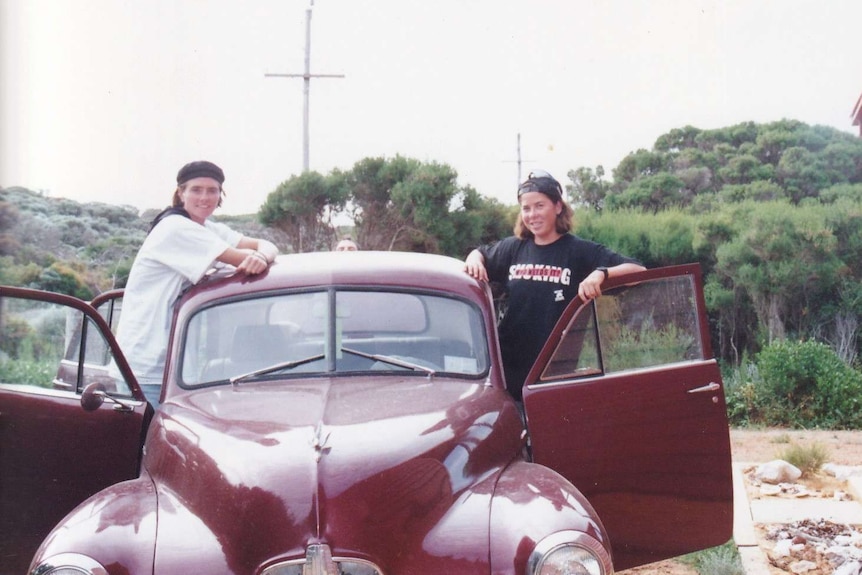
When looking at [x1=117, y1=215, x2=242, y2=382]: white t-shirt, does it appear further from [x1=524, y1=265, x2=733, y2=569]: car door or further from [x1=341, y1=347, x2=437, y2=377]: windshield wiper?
[x1=524, y1=265, x2=733, y2=569]: car door

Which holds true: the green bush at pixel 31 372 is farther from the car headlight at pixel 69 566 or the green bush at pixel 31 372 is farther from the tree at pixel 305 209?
the tree at pixel 305 209

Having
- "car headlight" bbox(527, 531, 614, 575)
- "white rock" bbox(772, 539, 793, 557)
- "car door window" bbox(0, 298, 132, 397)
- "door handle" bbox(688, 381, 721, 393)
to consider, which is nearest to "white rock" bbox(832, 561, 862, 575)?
"white rock" bbox(772, 539, 793, 557)

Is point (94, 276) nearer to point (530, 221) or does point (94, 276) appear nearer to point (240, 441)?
point (530, 221)

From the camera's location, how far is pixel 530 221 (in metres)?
4.91

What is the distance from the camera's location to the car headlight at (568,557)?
2.85 meters

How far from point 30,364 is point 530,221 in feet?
9.25

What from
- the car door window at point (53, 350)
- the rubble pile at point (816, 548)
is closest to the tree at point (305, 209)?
the rubble pile at point (816, 548)

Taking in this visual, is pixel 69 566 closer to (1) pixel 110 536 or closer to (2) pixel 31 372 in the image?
(1) pixel 110 536

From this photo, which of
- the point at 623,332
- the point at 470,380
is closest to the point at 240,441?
the point at 470,380

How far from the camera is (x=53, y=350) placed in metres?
4.82

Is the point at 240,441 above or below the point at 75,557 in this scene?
above

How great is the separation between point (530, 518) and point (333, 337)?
54.7 inches

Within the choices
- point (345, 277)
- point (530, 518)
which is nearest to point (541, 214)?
point (345, 277)

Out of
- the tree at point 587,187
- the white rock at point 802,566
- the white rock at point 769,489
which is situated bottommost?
the white rock at point 769,489
